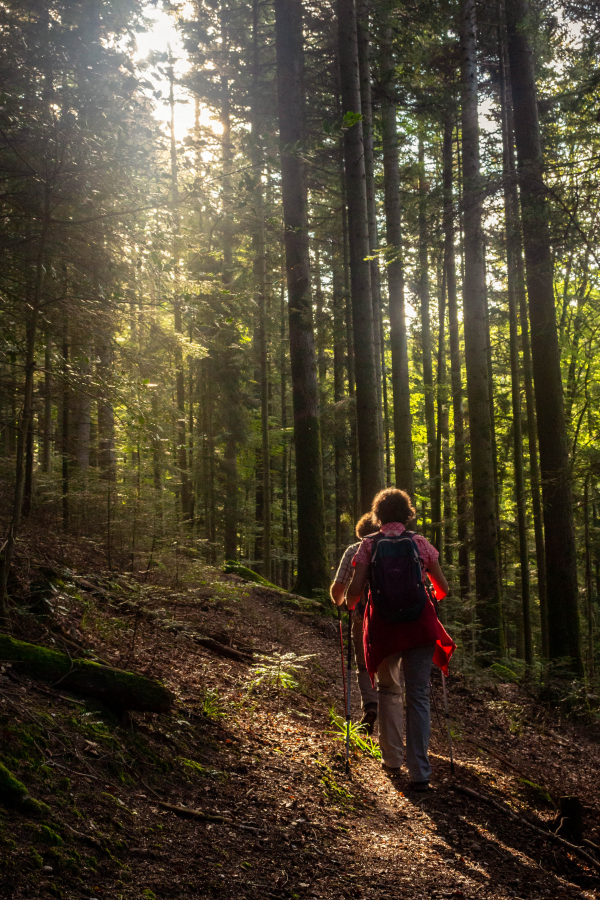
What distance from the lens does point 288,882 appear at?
3004mm

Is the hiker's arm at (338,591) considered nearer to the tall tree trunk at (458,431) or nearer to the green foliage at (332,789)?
the green foliage at (332,789)

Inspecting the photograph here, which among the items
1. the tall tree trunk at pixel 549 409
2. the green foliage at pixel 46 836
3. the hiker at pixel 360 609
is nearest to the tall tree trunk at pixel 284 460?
the tall tree trunk at pixel 549 409

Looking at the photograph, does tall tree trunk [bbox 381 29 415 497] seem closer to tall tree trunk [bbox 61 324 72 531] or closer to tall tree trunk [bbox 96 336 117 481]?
tall tree trunk [bbox 96 336 117 481]

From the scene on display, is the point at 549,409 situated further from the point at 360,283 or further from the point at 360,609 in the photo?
the point at 360,609

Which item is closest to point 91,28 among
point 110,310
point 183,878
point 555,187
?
point 110,310

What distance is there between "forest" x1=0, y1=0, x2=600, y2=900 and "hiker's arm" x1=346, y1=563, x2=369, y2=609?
42cm

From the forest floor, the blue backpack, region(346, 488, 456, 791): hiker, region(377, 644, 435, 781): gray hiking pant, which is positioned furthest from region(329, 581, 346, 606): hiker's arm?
the forest floor

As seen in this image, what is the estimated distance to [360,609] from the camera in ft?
19.5

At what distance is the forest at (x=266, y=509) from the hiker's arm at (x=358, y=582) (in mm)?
418

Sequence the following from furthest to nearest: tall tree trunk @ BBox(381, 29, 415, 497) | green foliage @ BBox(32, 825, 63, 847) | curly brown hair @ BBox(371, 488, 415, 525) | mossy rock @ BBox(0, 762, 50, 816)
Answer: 1. tall tree trunk @ BBox(381, 29, 415, 497)
2. curly brown hair @ BBox(371, 488, 415, 525)
3. mossy rock @ BBox(0, 762, 50, 816)
4. green foliage @ BBox(32, 825, 63, 847)

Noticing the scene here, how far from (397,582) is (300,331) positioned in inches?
316

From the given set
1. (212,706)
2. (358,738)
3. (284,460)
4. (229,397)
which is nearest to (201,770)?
(212,706)

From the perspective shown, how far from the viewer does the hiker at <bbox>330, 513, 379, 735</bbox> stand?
5.32 metres

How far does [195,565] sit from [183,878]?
19.7 ft
